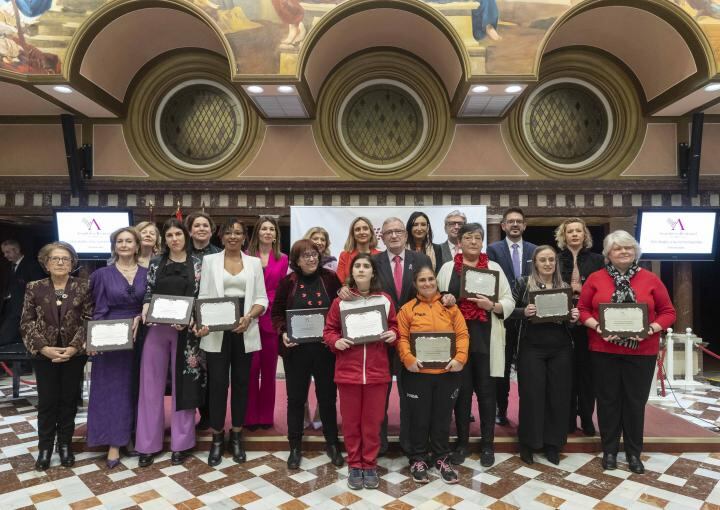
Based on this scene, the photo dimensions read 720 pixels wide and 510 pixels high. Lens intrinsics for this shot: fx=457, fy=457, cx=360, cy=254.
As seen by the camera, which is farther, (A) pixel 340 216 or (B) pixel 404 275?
(A) pixel 340 216

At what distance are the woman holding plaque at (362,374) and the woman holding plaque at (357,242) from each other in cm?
49

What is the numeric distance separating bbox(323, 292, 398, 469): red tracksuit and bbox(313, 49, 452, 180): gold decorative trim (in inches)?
182

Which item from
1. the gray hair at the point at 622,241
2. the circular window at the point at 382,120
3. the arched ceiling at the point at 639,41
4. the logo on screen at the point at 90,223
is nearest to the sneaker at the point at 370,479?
the gray hair at the point at 622,241

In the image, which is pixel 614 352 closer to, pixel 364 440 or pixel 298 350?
pixel 364 440

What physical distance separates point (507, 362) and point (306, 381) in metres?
1.85

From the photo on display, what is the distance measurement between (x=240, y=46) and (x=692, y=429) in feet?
21.4

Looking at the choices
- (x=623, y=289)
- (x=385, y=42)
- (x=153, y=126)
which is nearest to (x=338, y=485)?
(x=623, y=289)

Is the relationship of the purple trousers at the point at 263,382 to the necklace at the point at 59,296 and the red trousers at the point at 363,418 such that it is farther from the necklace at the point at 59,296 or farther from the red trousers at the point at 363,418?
the necklace at the point at 59,296

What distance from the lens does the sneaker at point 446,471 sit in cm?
326

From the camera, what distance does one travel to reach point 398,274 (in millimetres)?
3627

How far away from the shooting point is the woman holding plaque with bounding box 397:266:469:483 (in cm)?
322

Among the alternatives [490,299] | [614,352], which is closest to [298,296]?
[490,299]

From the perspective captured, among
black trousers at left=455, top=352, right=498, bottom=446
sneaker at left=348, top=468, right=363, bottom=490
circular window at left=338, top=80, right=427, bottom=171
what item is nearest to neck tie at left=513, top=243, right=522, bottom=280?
black trousers at left=455, top=352, right=498, bottom=446

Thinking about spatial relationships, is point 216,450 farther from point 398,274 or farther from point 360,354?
point 398,274
